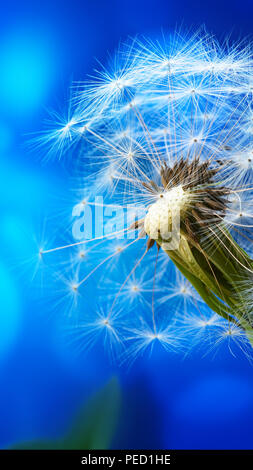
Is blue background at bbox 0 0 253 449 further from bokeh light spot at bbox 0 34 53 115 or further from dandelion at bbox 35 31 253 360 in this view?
dandelion at bbox 35 31 253 360

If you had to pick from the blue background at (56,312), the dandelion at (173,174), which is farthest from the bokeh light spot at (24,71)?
the dandelion at (173,174)

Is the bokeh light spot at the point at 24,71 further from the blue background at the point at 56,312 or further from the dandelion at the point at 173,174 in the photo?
the dandelion at the point at 173,174

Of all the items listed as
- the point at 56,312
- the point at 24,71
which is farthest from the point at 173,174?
the point at 24,71

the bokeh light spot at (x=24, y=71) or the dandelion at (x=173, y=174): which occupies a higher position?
the bokeh light spot at (x=24, y=71)

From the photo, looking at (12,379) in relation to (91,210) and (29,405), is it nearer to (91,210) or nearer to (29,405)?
(29,405)

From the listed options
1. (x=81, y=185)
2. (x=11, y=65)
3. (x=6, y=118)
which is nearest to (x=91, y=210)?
(x=81, y=185)

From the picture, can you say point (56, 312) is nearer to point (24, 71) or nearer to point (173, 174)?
point (173, 174)
